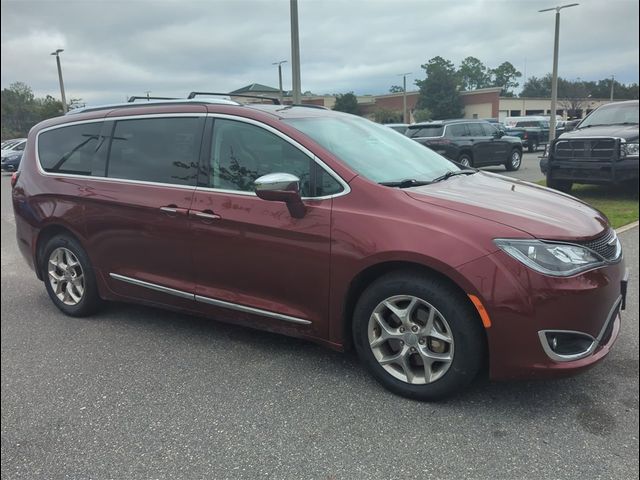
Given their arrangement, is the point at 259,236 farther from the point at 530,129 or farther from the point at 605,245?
the point at 605,245

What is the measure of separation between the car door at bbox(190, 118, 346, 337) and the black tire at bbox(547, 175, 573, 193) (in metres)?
1.37

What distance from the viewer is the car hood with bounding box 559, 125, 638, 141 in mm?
3046

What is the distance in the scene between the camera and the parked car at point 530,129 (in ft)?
10.4

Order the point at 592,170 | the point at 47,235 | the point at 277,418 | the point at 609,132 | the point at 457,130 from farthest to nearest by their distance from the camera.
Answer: the point at 457,130
the point at 47,235
the point at 609,132
the point at 592,170
the point at 277,418

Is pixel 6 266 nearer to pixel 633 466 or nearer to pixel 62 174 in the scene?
pixel 62 174

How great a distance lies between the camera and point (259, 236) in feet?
10.9

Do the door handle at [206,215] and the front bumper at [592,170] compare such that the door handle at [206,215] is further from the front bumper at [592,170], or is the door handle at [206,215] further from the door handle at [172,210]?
the front bumper at [592,170]

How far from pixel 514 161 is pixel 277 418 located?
3.37 m

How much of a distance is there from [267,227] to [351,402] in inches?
45.7

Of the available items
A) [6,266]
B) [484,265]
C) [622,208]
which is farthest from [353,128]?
[6,266]

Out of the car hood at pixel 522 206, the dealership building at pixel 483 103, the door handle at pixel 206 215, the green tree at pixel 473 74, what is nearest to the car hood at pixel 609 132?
the dealership building at pixel 483 103

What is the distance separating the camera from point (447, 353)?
9.37ft

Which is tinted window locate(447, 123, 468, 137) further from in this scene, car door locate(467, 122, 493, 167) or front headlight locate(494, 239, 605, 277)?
front headlight locate(494, 239, 605, 277)

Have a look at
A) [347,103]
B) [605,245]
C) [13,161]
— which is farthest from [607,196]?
[13,161]
